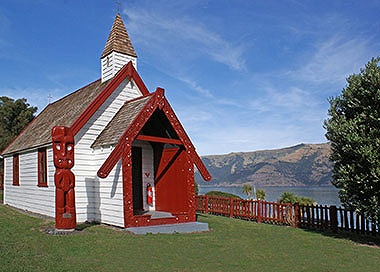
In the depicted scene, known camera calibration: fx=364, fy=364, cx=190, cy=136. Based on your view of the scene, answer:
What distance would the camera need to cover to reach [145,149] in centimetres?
1581

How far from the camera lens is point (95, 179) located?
14.1 metres

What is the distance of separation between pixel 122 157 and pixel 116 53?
6782mm

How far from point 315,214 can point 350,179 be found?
148 inches

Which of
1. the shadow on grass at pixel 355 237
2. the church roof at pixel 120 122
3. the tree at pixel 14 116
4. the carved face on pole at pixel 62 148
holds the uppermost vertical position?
the tree at pixel 14 116

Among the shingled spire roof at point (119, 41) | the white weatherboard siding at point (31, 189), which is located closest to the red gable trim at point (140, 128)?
the white weatherboard siding at point (31, 189)

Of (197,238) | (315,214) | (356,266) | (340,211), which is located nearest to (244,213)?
(315,214)

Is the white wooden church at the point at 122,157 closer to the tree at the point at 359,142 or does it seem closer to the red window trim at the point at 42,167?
the red window trim at the point at 42,167

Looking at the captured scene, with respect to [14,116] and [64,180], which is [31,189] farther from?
[14,116]

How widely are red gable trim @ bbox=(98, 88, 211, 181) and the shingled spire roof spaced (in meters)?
5.10

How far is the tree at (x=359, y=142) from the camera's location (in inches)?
427

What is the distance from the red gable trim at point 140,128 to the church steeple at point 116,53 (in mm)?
4587

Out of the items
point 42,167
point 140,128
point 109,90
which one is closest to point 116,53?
point 109,90

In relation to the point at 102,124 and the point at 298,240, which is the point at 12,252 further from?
the point at 298,240

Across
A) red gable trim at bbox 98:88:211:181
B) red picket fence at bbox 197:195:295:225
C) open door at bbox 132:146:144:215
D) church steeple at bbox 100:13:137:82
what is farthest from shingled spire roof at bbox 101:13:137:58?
red picket fence at bbox 197:195:295:225
